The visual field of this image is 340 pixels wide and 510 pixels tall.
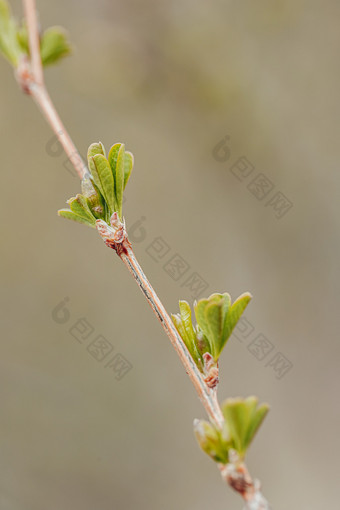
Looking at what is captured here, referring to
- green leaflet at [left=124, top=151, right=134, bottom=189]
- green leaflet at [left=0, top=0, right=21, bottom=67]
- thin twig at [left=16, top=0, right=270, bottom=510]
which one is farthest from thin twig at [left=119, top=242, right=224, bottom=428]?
green leaflet at [left=0, top=0, right=21, bottom=67]

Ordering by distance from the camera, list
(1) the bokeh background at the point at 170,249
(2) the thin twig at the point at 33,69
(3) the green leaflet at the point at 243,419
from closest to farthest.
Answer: (3) the green leaflet at the point at 243,419
(2) the thin twig at the point at 33,69
(1) the bokeh background at the point at 170,249

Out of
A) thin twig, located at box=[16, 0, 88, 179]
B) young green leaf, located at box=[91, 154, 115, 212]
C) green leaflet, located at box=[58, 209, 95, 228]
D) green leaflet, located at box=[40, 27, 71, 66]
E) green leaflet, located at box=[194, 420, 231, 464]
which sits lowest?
green leaflet, located at box=[194, 420, 231, 464]

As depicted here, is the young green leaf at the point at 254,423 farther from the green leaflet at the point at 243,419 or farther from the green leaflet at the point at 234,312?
the green leaflet at the point at 234,312

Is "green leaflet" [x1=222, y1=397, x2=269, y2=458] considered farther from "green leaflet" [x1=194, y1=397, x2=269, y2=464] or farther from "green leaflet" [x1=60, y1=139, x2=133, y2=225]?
"green leaflet" [x1=60, y1=139, x2=133, y2=225]

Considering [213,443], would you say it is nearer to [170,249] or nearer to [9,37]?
[9,37]

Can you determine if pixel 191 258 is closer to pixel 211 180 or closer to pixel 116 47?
pixel 211 180

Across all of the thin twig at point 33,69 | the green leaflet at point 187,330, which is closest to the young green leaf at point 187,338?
the green leaflet at point 187,330
